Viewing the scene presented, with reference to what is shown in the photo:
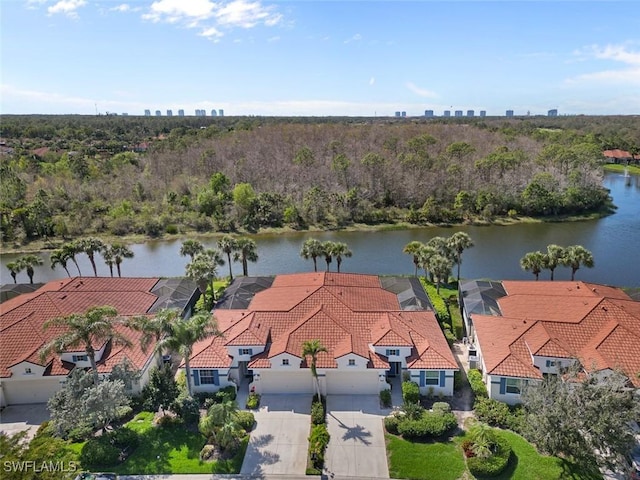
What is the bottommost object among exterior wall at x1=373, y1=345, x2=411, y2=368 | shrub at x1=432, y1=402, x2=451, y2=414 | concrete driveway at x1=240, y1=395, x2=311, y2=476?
concrete driveway at x1=240, y1=395, x2=311, y2=476

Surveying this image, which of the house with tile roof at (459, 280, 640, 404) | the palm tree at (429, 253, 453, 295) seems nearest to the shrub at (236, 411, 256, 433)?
the house with tile roof at (459, 280, 640, 404)

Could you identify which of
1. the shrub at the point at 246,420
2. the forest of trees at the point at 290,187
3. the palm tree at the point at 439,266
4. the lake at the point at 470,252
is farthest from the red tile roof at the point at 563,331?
the forest of trees at the point at 290,187

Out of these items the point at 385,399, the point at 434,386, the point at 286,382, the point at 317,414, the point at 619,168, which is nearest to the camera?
the point at 317,414

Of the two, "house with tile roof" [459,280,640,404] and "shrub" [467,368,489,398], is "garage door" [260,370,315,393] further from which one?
"house with tile roof" [459,280,640,404]

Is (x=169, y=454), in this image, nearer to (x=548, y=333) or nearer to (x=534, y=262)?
(x=548, y=333)

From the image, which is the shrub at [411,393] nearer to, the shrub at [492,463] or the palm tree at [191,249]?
the shrub at [492,463]

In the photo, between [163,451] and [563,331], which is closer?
[163,451]

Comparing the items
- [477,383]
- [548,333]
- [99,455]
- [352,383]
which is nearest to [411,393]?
[352,383]
